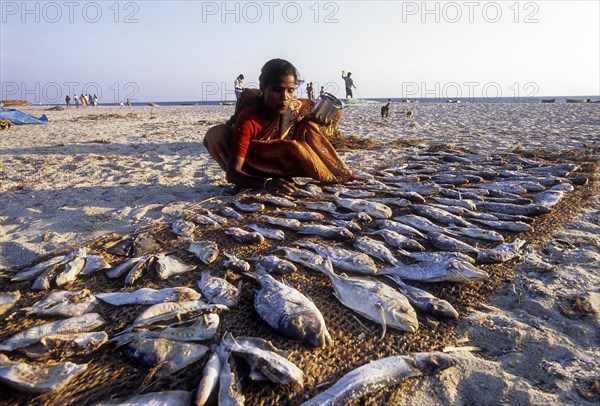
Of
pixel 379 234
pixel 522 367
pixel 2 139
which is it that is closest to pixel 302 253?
pixel 379 234

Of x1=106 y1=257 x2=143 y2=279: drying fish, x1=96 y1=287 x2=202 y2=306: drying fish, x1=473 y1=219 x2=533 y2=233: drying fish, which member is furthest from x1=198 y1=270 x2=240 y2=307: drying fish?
x1=473 y1=219 x2=533 y2=233: drying fish

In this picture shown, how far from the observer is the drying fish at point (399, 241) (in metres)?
3.39

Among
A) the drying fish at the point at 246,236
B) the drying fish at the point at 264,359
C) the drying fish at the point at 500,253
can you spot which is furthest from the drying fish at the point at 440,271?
the drying fish at the point at 264,359

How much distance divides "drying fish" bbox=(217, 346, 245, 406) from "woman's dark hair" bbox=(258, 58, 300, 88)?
3175mm

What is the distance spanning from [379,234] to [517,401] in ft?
6.69

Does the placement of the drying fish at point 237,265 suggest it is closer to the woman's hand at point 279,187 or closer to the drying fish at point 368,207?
the woman's hand at point 279,187

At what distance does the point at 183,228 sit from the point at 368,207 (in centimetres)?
208

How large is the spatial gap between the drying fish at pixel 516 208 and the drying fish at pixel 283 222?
2377 mm

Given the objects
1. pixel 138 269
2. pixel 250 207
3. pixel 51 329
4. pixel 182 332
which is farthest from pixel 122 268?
pixel 250 207

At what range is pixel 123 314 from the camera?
2.31m

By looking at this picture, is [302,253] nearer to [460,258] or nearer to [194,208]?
[460,258]

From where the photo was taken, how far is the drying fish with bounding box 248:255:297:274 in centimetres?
283

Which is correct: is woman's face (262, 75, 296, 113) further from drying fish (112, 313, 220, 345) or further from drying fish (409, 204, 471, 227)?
drying fish (112, 313, 220, 345)

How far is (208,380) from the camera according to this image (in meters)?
1.73
